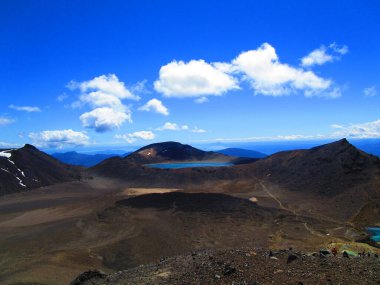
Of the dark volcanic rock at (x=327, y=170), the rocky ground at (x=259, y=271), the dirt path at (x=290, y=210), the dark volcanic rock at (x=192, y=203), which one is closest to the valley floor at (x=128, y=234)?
the dirt path at (x=290, y=210)

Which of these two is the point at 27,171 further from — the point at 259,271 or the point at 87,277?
the point at 259,271

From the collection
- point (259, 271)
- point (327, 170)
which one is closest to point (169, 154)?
point (327, 170)

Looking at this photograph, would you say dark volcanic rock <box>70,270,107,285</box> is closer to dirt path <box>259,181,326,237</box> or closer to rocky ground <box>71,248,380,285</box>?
rocky ground <box>71,248,380,285</box>

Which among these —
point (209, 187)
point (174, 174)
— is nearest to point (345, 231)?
point (209, 187)

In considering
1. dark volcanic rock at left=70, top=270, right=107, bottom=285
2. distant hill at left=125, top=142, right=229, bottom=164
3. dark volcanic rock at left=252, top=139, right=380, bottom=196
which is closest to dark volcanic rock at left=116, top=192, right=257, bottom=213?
dark volcanic rock at left=252, top=139, right=380, bottom=196

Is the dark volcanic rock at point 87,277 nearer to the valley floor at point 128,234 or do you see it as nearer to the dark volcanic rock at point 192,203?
the valley floor at point 128,234
